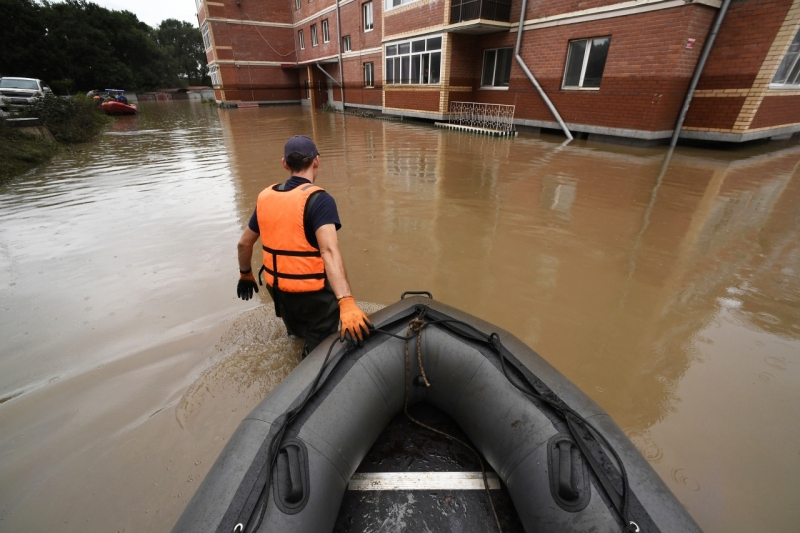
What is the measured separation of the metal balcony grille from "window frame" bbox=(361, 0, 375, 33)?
25.4 ft

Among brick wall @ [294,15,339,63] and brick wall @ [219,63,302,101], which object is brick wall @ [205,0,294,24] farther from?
brick wall @ [219,63,302,101]

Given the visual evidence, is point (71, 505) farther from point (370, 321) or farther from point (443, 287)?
point (443, 287)

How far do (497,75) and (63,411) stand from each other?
1545cm

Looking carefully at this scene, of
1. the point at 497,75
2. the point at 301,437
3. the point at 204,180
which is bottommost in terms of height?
the point at 204,180


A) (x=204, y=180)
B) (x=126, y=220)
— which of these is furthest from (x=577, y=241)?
(x=204, y=180)

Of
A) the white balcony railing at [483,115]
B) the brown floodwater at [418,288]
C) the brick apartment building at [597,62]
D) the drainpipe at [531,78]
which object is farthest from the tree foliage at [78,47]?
the drainpipe at [531,78]

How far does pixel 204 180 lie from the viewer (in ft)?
25.0

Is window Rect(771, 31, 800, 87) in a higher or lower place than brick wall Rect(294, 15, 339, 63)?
lower

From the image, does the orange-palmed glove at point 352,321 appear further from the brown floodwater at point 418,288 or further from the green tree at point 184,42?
the green tree at point 184,42

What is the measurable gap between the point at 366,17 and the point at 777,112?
17983mm

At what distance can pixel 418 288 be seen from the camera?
3.71m

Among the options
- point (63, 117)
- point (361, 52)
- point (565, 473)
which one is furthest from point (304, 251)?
point (361, 52)

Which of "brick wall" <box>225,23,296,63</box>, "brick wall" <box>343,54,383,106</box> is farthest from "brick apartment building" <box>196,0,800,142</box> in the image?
"brick wall" <box>225,23,296,63</box>

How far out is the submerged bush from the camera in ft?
36.8
